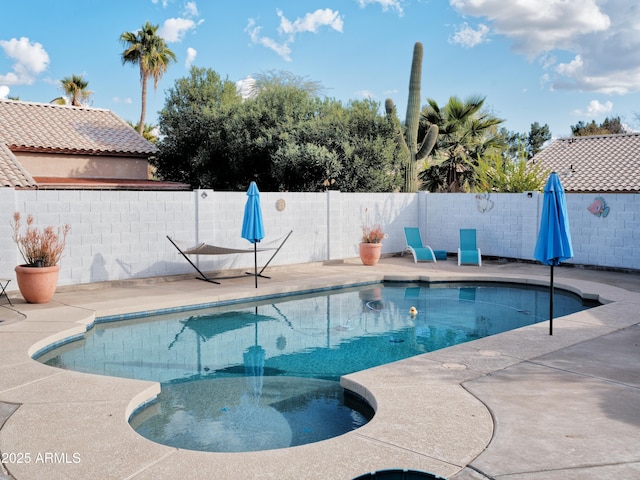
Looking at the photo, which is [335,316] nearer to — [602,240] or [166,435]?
[166,435]

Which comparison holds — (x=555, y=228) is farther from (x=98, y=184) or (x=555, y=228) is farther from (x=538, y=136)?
(x=538, y=136)

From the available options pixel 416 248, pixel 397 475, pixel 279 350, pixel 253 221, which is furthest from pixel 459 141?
pixel 397 475

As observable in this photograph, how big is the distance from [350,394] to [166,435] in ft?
5.96

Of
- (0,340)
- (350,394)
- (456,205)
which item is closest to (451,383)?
(350,394)

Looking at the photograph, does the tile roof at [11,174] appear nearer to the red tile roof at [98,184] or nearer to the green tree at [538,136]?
the red tile roof at [98,184]

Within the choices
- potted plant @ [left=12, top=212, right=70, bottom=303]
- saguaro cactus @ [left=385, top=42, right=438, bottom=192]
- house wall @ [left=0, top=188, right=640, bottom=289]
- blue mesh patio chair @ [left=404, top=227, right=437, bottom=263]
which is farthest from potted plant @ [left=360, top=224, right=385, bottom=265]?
saguaro cactus @ [left=385, top=42, right=438, bottom=192]

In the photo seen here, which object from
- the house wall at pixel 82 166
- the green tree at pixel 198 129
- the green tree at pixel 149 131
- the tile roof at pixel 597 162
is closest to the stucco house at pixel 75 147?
the house wall at pixel 82 166

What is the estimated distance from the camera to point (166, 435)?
17.1 ft

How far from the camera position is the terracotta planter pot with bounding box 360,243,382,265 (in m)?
15.0

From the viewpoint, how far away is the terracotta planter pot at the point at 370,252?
49.2 ft

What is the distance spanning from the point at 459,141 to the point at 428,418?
2185 cm

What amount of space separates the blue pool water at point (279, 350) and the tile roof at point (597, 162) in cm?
1278

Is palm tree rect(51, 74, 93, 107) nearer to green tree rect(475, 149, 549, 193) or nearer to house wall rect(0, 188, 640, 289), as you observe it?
house wall rect(0, 188, 640, 289)

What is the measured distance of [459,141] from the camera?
2534 centimetres
